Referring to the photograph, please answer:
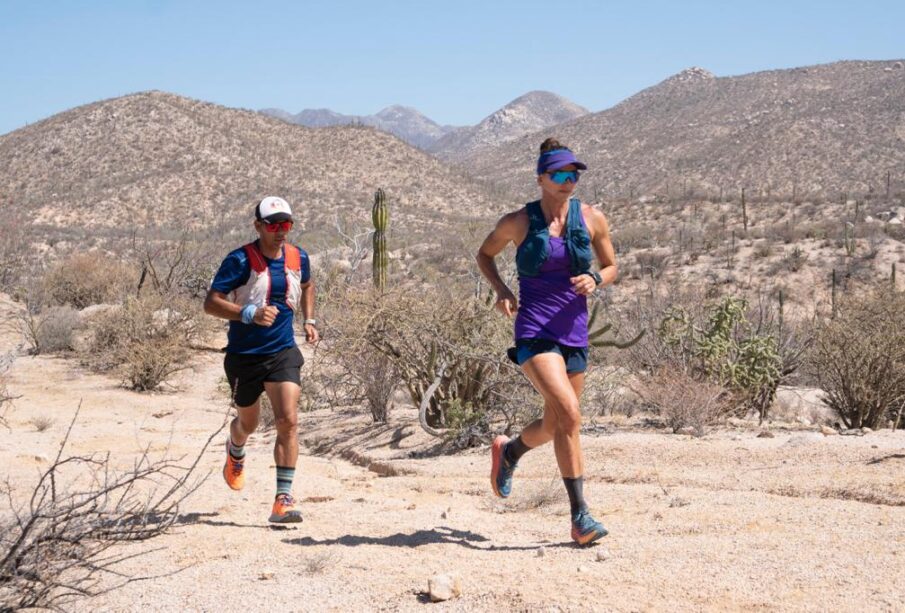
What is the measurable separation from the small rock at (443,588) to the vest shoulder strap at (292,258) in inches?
86.3

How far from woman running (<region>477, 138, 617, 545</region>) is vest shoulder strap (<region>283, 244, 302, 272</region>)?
1259 millimetres

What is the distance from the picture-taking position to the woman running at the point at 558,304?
4621 millimetres

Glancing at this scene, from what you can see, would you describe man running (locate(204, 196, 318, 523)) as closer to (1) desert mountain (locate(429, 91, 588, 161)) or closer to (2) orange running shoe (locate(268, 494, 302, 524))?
(2) orange running shoe (locate(268, 494, 302, 524))

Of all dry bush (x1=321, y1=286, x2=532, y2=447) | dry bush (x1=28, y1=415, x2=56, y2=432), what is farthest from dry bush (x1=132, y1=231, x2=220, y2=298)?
dry bush (x1=321, y1=286, x2=532, y2=447)

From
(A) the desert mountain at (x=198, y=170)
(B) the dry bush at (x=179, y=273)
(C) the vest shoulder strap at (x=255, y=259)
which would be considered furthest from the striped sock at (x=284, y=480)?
Answer: (A) the desert mountain at (x=198, y=170)

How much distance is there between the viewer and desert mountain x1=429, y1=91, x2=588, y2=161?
155375mm

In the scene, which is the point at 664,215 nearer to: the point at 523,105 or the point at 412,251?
the point at 412,251

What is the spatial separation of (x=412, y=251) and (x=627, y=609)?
3342 cm

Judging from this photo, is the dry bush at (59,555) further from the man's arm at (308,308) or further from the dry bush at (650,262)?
the dry bush at (650,262)

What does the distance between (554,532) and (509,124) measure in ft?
527

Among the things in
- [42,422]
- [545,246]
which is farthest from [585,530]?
[42,422]

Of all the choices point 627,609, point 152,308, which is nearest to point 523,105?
point 152,308

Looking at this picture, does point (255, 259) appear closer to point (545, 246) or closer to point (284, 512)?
point (284, 512)

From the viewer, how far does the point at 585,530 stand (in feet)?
15.0
